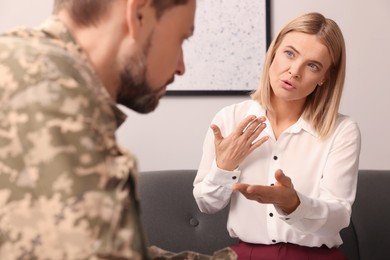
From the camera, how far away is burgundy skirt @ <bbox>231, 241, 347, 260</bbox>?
1.49 meters

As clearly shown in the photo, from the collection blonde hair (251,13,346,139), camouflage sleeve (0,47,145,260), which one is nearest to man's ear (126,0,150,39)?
camouflage sleeve (0,47,145,260)

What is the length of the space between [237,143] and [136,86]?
75 cm

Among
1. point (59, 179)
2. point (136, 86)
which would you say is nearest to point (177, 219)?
point (136, 86)

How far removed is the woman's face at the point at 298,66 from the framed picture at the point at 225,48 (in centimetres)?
71

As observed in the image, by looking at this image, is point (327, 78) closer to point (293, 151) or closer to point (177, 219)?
point (293, 151)

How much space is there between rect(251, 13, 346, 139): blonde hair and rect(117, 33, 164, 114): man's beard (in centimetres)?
82

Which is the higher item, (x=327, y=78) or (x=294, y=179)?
(x=327, y=78)

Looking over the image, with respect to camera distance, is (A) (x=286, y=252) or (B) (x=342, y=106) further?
(B) (x=342, y=106)

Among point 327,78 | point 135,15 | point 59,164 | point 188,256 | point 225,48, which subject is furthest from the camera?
point 225,48

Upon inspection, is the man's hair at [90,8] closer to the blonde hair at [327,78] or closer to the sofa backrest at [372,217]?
the blonde hair at [327,78]

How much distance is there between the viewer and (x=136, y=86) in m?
0.78

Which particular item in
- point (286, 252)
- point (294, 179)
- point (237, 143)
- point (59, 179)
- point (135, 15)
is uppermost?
point (135, 15)

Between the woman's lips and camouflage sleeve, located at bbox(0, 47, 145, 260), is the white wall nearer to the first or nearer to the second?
the woman's lips

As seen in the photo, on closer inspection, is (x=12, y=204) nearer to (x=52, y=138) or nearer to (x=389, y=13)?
(x=52, y=138)
